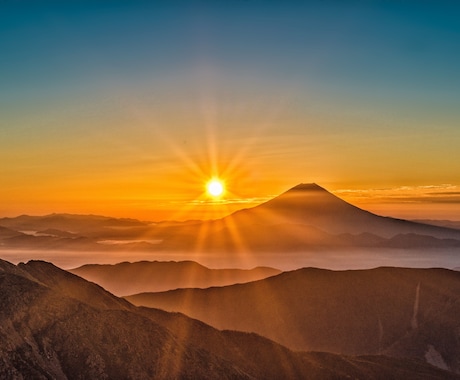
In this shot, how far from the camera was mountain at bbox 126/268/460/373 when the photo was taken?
443 feet

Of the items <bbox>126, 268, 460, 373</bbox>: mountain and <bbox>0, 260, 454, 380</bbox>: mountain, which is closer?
<bbox>0, 260, 454, 380</bbox>: mountain

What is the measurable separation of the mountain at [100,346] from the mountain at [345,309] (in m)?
49.7

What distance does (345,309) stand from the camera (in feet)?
499

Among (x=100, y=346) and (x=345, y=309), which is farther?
(x=345, y=309)

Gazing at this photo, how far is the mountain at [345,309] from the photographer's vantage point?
135 metres

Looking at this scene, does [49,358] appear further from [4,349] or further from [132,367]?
[132,367]

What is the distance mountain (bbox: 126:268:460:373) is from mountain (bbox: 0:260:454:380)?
49693mm

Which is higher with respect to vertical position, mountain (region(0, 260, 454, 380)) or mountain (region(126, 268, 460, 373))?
mountain (region(0, 260, 454, 380))

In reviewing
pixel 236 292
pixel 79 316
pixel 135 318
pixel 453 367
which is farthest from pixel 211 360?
pixel 236 292

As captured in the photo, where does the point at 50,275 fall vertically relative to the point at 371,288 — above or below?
above

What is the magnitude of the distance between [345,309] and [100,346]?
100603mm

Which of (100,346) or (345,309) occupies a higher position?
(100,346)

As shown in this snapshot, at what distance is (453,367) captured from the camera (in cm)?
11962

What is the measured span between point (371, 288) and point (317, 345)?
31.3m
